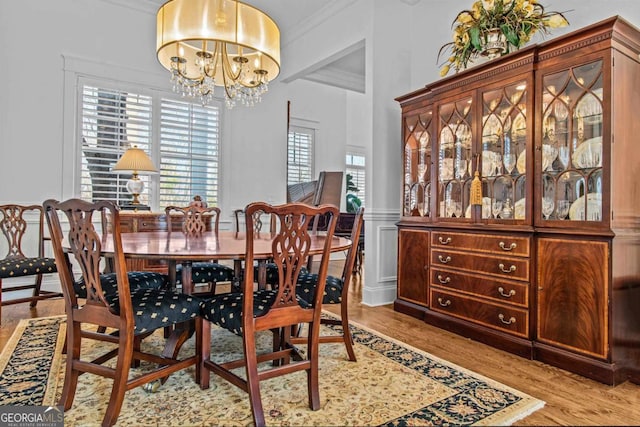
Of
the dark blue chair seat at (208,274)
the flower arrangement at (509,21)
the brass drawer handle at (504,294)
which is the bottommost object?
the brass drawer handle at (504,294)

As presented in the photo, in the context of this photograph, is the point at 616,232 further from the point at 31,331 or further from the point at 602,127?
the point at 31,331

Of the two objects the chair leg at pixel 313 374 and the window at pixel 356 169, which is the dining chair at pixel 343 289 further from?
the window at pixel 356 169

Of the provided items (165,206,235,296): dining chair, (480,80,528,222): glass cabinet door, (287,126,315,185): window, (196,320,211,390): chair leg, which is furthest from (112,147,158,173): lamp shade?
(480,80,528,222): glass cabinet door

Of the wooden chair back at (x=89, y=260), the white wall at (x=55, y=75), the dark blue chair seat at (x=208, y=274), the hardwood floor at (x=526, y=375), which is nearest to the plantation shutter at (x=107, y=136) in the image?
the white wall at (x=55, y=75)

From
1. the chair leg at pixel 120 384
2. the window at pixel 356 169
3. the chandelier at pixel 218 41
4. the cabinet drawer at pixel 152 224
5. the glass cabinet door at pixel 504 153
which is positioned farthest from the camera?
the window at pixel 356 169

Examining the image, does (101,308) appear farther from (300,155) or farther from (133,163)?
(300,155)

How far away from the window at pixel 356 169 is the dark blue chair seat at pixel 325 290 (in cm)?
523

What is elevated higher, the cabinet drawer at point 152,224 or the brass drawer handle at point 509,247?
the cabinet drawer at point 152,224

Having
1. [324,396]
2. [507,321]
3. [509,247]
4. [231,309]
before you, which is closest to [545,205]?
[509,247]

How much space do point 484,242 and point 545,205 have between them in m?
0.49

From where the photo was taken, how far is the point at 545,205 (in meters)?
2.46

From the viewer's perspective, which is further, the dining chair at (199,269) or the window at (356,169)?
the window at (356,169)

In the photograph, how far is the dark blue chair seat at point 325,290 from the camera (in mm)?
2244

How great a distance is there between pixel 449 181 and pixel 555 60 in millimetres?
1114
